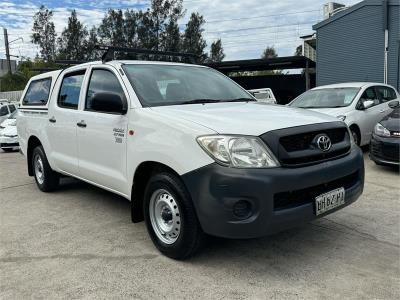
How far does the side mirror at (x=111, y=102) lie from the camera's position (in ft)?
14.2

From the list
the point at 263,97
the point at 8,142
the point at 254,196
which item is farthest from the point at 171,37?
the point at 254,196

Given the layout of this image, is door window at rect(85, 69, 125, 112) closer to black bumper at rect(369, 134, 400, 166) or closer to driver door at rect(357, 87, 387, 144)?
black bumper at rect(369, 134, 400, 166)

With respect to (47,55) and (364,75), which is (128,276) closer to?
(364,75)

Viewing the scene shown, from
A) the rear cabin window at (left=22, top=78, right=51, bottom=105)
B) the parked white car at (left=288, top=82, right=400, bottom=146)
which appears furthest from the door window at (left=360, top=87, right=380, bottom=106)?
the rear cabin window at (left=22, top=78, right=51, bottom=105)

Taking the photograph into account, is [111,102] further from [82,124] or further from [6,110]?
[6,110]

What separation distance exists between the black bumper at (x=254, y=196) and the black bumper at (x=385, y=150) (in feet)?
13.2

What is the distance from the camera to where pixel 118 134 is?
438 centimetres

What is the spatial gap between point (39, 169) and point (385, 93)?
782 cm

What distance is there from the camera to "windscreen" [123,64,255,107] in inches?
172

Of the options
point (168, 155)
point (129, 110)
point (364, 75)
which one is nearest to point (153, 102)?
point (129, 110)

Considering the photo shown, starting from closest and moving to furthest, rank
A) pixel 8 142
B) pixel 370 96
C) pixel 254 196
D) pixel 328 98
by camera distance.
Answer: pixel 254 196, pixel 328 98, pixel 370 96, pixel 8 142

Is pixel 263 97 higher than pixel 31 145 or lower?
higher

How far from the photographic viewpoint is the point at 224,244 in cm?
419

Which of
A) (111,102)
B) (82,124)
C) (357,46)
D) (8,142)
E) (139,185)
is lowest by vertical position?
(8,142)
